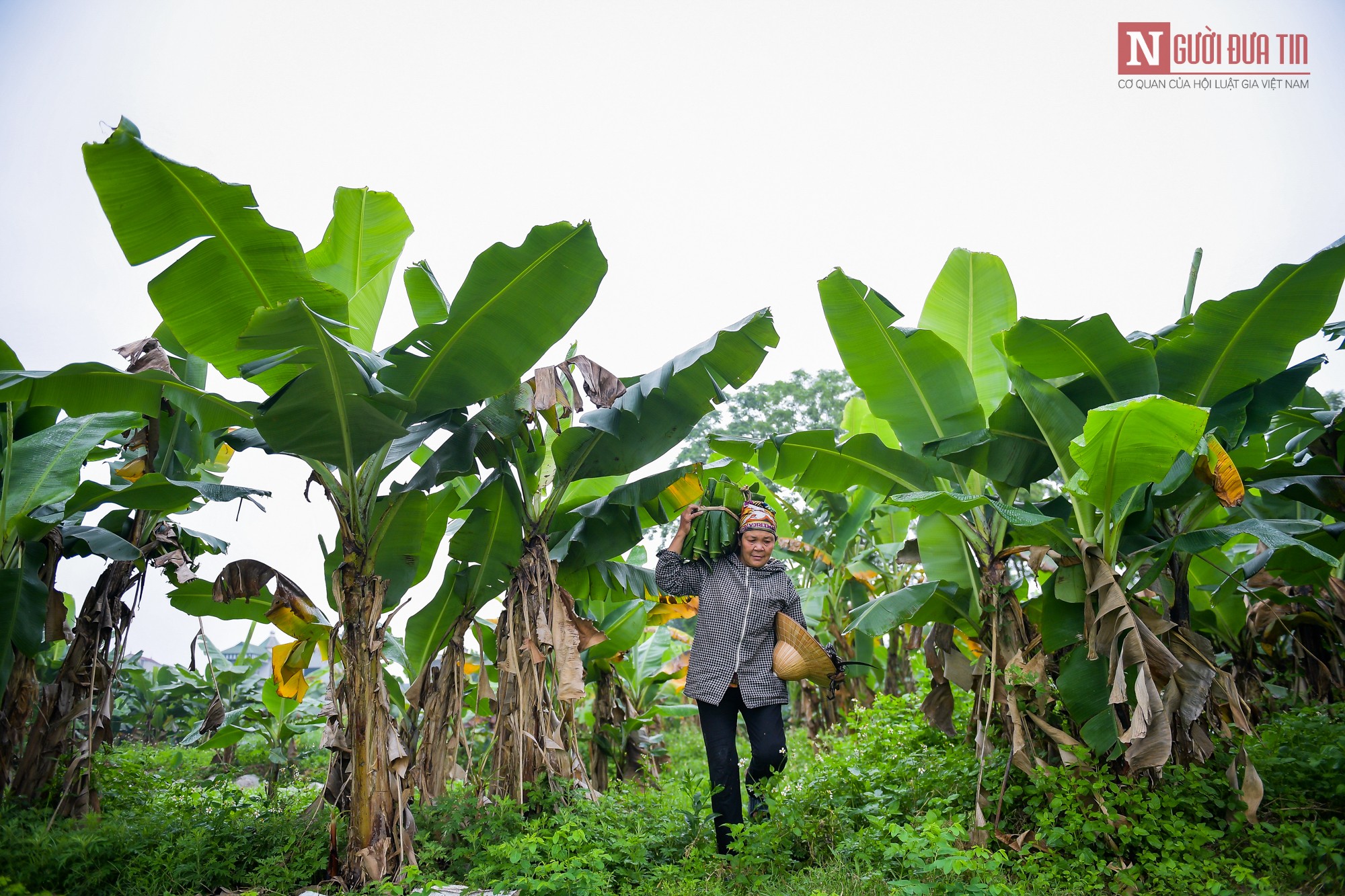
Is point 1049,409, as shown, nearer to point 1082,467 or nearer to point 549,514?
point 1082,467

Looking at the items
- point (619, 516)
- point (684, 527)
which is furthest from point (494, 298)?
point (619, 516)

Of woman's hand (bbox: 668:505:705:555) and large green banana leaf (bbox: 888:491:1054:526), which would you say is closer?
large green banana leaf (bbox: 888:491:1054:526)

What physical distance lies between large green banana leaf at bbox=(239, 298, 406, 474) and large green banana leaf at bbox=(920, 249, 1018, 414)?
3050mm

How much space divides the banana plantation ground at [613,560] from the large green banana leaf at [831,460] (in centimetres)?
3

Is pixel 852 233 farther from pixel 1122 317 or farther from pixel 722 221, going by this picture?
pixel 1122 317

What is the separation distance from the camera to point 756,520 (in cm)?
402

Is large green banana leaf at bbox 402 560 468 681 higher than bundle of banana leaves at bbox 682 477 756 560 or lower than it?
lower

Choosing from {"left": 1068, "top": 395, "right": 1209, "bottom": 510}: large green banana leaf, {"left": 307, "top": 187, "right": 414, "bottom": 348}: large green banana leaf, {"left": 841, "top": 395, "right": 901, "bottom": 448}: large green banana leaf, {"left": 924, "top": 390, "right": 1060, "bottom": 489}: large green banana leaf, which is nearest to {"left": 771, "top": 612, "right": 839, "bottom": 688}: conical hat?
{"left": 924, "top": 390, "right": 1060, "bottom": 489}: large green banana leaf

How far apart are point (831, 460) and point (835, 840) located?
1.94 m

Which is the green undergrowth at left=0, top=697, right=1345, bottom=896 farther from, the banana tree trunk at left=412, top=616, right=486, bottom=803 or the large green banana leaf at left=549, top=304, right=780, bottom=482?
the large green banana leaf at left=549, top=304, right=780, bottom=482

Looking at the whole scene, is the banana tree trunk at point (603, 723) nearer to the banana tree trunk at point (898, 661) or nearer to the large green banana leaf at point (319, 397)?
the banana tree trunk at point (898, 661)

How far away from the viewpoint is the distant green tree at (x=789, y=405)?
1977cm

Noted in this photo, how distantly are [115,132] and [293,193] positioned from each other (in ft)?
37.2

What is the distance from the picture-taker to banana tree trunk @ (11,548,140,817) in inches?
170
